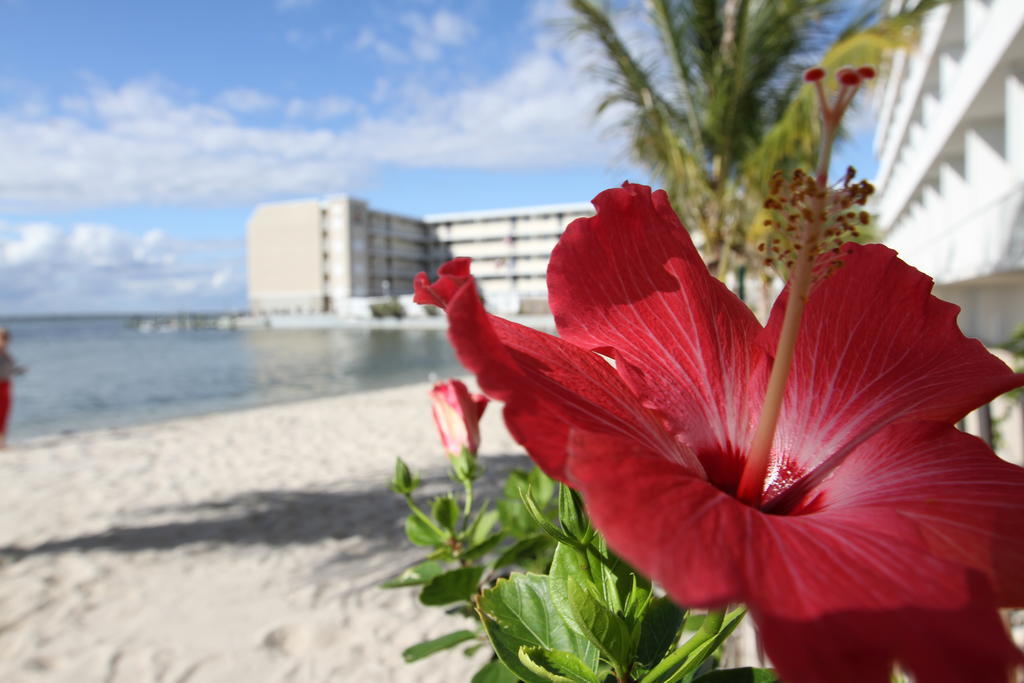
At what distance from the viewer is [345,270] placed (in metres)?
47.9

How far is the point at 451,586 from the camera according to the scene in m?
0.98

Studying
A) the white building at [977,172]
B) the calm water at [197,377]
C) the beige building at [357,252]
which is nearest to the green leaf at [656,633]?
the white building at [977,172]

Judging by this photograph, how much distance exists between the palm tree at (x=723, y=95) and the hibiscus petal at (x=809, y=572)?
700cm

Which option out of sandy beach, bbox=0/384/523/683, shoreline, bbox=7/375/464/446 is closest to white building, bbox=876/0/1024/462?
sandy beach, bbox=0/384/523/683

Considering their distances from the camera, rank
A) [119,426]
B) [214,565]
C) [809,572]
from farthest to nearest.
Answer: [119,426]
[214,565]
[809,572]

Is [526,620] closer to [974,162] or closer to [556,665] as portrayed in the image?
[556,665]

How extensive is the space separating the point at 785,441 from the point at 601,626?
23 cm

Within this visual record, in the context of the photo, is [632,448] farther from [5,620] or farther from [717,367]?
[5,620]

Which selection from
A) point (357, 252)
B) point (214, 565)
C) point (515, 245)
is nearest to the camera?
point (214, 565)

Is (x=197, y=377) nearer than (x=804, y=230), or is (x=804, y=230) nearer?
(x=804, y=230)

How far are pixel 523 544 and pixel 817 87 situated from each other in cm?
81

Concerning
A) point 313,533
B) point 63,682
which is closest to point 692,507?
point 63,682

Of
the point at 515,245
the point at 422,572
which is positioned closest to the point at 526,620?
the point at 422,572

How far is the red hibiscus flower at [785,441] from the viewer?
0.29 m
